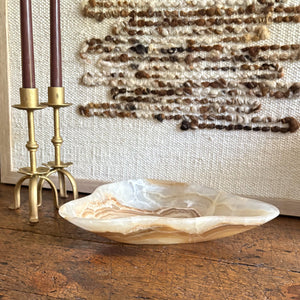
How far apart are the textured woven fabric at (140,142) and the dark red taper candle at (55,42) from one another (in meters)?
0.13

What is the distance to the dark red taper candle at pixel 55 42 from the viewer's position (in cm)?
48

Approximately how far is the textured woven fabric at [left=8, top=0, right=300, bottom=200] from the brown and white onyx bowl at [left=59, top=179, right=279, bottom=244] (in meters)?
0.09

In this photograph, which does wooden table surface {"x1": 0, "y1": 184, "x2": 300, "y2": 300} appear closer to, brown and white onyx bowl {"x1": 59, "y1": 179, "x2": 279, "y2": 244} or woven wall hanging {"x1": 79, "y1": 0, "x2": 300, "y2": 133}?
brown and white onyx bowl {"x1": 59, "y1": 179, "x2": 279, "y2": 244}

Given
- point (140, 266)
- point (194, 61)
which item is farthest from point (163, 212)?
point (194, 61)

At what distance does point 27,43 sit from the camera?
0.45 metres

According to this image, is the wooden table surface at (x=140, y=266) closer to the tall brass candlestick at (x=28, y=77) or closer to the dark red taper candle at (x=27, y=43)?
the tall brass candlestick at (x=28, y=77)

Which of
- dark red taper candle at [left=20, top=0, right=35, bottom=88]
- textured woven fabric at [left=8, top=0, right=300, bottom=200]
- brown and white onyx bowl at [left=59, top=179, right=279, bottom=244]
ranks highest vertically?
dark red taper candle at [left=20, top=0, right=35, bottom=88]

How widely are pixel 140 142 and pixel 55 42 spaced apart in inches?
9.2

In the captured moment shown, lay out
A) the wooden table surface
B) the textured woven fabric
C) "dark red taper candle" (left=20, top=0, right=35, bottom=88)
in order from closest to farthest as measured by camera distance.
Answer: the wooden table surface → "dark red taper candle" (left=20, top=0, right=35, bottom=88) → the textured woven fabric

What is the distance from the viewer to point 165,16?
0.57 m

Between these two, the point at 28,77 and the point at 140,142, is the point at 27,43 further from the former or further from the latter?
the point at 140,142

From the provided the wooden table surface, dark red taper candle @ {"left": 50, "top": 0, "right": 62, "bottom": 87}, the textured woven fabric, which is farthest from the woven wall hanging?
the wooden table surface

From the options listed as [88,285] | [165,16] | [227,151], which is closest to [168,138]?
[227,151]

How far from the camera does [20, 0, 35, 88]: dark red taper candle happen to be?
0.45 m
